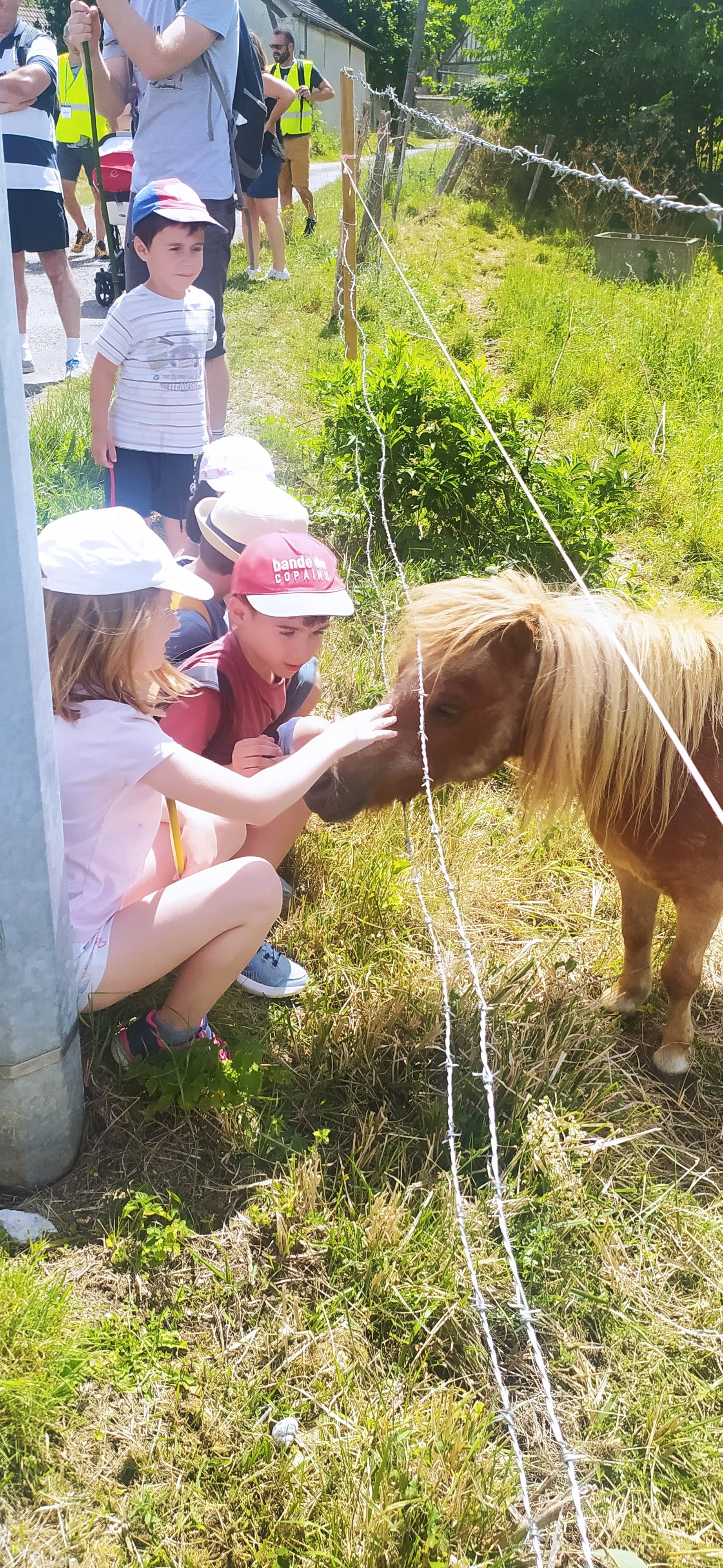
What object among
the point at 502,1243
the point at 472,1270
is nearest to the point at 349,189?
the point at 502,1243

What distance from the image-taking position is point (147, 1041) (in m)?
2.14

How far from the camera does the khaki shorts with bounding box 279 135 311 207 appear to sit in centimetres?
1091

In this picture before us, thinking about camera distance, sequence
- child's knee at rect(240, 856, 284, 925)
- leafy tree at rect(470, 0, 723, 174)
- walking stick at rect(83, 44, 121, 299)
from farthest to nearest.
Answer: leafy tree at rect(470, 0, 723, 174), walking stick at rect(83, 44, 121, 299), child's knee at rect(240, 856, 284, 925)

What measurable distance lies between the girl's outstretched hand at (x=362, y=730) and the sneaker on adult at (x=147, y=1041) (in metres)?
0.69

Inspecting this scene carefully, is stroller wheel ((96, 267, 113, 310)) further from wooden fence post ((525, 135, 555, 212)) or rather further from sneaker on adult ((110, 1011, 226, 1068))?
sneaker on adult ((110, 1011, 226, 1068))

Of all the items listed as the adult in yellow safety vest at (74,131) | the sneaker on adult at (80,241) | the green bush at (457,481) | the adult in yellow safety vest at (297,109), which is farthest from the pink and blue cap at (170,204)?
the adult in yellow safety vest at (297,109)

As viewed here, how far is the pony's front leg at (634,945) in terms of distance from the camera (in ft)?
9.04

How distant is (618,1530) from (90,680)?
1779 mm

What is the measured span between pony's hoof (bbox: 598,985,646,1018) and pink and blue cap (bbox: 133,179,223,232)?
9.23ft

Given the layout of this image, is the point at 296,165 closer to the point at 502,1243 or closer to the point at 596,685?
the point at 596,685

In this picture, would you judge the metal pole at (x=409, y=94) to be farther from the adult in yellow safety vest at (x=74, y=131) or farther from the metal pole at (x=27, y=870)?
the metal pole at (x=27, y=870)

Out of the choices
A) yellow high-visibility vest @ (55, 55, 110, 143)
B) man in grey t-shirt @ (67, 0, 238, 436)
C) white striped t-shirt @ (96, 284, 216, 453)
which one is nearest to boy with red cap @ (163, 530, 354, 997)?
white striped t-shirt @ (96, 284, 216, 453)

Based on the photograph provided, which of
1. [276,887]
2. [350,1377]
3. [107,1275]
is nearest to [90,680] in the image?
[276,887]

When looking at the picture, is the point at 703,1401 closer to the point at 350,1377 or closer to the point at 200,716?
the point at 350,1377
